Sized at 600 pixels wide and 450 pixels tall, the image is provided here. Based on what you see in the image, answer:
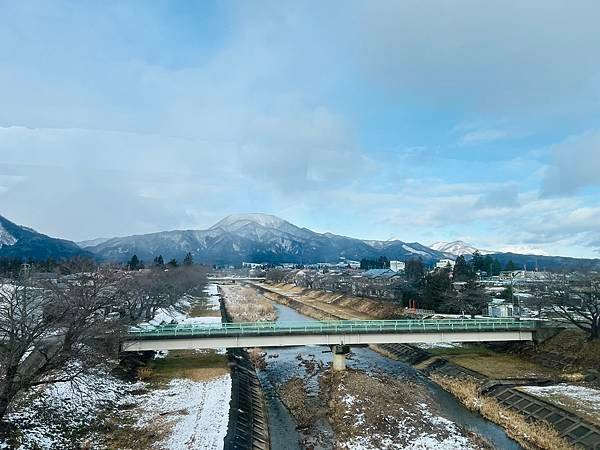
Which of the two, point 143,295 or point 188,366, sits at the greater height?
point 143,295

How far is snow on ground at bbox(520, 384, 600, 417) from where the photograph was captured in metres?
22.5

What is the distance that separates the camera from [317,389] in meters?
29.7

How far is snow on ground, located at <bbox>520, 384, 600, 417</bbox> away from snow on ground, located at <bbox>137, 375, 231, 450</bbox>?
60.1 feet

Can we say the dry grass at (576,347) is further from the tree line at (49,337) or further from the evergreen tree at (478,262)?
the evergreen tree at (478,262)

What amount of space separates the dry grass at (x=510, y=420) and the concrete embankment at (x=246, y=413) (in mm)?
12313

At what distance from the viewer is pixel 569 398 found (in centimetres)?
2441

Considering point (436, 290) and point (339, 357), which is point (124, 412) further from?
point (436, 290)

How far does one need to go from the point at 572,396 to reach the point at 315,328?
17.5m

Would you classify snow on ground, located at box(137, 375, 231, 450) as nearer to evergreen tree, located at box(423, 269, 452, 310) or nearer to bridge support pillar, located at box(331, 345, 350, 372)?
bridge support pillar, located at box(331, 345, 350, 372)

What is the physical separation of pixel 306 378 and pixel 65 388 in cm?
1649

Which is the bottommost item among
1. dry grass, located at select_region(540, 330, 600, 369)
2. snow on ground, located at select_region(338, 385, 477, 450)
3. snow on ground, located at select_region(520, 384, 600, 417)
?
snow on ground, located at select_region(338, 385, 477, 450)

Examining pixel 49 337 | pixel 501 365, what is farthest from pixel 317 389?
pixel 49 337

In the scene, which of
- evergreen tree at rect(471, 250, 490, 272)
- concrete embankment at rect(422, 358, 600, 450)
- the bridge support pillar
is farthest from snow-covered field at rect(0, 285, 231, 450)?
evergreen tree at rect(471, 250, 490, 272)

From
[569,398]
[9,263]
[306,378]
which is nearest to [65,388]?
[306,378]
